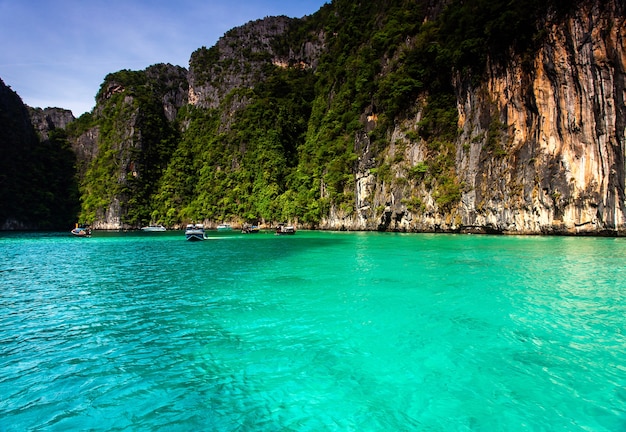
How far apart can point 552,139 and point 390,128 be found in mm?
22757

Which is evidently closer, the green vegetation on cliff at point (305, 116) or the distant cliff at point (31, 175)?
the green vegetation on cliff at point (305, 116)

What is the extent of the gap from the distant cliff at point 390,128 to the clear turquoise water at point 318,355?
27.2 metres

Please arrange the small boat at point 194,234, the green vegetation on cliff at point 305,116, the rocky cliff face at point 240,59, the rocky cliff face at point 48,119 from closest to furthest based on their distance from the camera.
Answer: the small boat at point 194,234 → the green vegetation on cliff at point 305,116 → the rocky cliff face at point 240,59 → the rocky cliff face at point 48,119

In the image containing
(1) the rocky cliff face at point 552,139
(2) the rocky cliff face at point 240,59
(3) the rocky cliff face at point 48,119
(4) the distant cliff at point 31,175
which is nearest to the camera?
(1) the rocky cliff face at point 552,139

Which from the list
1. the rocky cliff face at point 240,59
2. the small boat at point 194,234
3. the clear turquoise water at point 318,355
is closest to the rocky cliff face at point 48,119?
the rocky cliff face at point 240,59

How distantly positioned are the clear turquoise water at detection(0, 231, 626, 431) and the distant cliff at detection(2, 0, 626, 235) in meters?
27.2

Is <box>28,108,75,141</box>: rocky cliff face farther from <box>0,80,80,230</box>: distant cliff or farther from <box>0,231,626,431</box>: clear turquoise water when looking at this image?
<box>0,231,626,431</box>: clear turquoise water

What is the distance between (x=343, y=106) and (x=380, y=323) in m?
61.9

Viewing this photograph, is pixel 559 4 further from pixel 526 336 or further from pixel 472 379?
pixel 472 379

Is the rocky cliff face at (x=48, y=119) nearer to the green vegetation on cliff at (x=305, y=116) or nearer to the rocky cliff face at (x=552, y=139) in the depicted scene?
the green vegetation on cliff at (x=305, y=116)

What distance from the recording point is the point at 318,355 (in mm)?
6664

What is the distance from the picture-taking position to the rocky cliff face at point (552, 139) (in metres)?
32.4

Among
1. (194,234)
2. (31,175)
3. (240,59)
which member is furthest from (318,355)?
(240,59)

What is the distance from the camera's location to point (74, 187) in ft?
327
